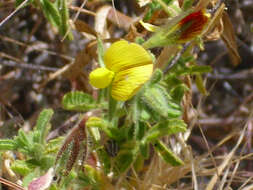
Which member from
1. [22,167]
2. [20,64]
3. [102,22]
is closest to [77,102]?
[22,167]

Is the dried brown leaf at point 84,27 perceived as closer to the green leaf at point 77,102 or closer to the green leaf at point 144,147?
the green leaf at point 77,102

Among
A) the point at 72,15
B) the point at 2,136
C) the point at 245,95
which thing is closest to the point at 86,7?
the point at 72,15

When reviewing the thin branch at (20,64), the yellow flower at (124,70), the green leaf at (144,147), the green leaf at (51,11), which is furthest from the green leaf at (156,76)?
the thin branch at (20,64)

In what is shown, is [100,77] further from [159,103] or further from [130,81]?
[159,103]

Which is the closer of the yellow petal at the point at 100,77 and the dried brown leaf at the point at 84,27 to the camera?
the yellow petal at the point at 100,77

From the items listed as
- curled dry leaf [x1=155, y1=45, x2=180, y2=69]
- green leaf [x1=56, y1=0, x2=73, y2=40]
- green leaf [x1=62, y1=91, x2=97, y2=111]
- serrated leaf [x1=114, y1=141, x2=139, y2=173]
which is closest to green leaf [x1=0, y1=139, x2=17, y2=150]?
green leaf [x1=62, y1=91, x2=97, y2=111]

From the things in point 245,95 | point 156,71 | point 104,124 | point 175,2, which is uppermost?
point 175,2

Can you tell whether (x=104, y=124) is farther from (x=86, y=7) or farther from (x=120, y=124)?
(x=86, y=7)

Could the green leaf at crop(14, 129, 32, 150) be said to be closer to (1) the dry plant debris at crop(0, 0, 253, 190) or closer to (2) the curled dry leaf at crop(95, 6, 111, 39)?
(1) the dry plant debris at crop(0, 0, 253, 190)
